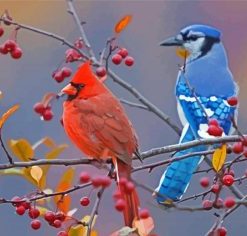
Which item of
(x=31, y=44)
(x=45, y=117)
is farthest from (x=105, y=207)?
(x=45, y=117)

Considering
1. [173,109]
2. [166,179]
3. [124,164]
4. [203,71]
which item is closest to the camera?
[124,164]

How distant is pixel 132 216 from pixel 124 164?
0.50 feet

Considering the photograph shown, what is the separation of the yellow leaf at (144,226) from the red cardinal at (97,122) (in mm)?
168

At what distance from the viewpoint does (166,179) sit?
81.8 inches

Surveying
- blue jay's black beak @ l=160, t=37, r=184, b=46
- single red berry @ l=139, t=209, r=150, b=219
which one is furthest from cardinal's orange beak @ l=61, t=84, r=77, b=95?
blue jay's black beak @ l=160, t=37, r=184, b=46

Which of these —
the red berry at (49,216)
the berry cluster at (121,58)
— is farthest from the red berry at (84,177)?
the berry cluster at (121,58)

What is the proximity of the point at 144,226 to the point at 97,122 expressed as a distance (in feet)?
1.19

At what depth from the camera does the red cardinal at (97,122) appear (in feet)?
5.19

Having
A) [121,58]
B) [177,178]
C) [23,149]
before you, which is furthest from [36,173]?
[177,178]

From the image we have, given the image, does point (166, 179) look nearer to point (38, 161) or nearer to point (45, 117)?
point (45, 117)

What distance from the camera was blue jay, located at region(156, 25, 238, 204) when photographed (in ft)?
6.88

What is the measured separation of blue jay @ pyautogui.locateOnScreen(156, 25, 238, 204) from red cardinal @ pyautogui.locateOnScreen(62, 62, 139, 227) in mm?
387

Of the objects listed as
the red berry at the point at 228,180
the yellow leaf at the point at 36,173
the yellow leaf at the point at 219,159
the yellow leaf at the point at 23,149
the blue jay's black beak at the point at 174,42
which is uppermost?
the yellow leaf at the point at 23,149

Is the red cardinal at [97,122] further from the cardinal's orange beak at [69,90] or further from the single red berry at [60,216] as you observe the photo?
the single red berry at [60,216]
